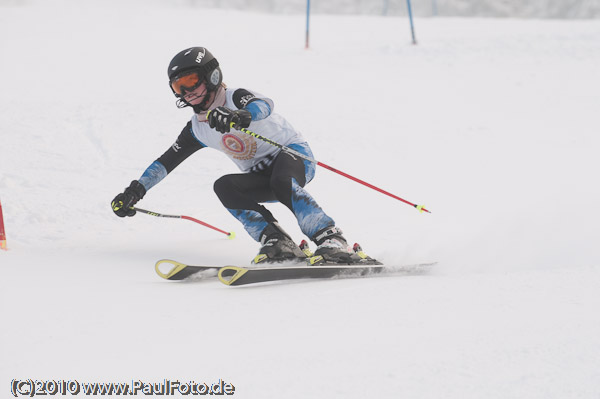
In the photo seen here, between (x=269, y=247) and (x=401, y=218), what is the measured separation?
1782 millimetres

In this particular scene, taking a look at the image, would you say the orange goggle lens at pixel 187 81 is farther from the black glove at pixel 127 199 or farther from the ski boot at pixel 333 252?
the ski boot at pixel 333 252

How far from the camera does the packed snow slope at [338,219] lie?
78.4 inches

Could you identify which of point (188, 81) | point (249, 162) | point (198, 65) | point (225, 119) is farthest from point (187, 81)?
point (249, 162)

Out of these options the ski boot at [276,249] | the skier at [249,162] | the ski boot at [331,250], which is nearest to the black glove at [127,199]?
the skier at [249,162]

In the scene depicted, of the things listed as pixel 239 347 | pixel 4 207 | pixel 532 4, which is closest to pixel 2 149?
pixel 4 207

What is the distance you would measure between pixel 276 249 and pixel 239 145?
0.69m

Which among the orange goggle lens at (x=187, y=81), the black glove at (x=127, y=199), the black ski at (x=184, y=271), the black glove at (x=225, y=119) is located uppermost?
the orange goggle lens at (x=187, y=81)

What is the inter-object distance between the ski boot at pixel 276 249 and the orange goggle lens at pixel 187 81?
3.03 ft

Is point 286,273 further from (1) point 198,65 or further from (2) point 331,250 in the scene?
(1) point 198,65

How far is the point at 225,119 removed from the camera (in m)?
3.39

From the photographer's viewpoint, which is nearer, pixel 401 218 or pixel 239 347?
pixel 239 347

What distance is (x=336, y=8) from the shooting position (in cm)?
3409

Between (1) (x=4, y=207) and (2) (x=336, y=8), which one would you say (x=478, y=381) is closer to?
(1) (x=4, y=207)

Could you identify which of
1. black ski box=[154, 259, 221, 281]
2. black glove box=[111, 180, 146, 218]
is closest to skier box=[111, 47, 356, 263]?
black glove box=[111, 180, 146, 218]
